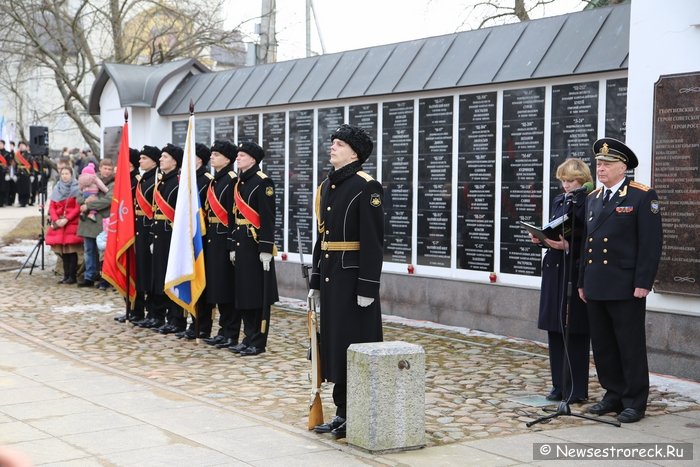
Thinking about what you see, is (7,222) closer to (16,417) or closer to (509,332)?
(509,332)

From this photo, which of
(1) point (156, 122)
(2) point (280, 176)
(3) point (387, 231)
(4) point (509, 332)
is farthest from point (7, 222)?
(4) point (509, 332)

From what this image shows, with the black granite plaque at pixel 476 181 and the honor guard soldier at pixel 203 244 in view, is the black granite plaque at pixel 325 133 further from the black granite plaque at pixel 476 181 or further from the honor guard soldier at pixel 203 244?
the honor guard soldier at pixel 203 244

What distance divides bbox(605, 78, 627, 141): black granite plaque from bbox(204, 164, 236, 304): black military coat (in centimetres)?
373

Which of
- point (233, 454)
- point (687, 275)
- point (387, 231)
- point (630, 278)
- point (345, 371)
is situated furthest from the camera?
point (387, 231)

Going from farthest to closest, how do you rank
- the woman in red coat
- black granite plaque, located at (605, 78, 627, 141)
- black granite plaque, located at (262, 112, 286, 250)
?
1. the woman in red coat
2. black granite plaque, located at (262, 112, 286, 250)
3. black granite plaque, located at (605, 78, 627, 141)

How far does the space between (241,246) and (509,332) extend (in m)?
2.98

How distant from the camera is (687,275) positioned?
8.61m

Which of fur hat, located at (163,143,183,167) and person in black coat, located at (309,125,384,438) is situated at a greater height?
fur hat, located at (163,143,183,167)

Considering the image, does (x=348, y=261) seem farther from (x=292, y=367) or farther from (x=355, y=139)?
(x=292, y=367)

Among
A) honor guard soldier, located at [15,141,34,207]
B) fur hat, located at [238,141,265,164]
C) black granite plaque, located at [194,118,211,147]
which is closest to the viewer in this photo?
fur hat, located at [238,141,265,164]

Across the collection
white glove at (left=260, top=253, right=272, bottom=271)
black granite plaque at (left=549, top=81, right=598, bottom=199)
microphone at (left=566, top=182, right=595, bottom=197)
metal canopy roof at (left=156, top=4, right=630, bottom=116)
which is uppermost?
metal canopy roof at (left=156, top=4, right=630, bottom=116)

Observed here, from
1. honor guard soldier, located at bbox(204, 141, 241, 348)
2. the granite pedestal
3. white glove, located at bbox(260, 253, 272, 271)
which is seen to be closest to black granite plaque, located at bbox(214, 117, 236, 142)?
honor guard soldier, located at bbox(204, 141, 241, 348)

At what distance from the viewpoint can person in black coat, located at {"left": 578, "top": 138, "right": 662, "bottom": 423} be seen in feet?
24.0

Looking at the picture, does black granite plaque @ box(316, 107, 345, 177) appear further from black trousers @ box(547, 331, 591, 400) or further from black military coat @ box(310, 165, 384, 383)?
black military coat @ box(310, 165, 384, 383)
